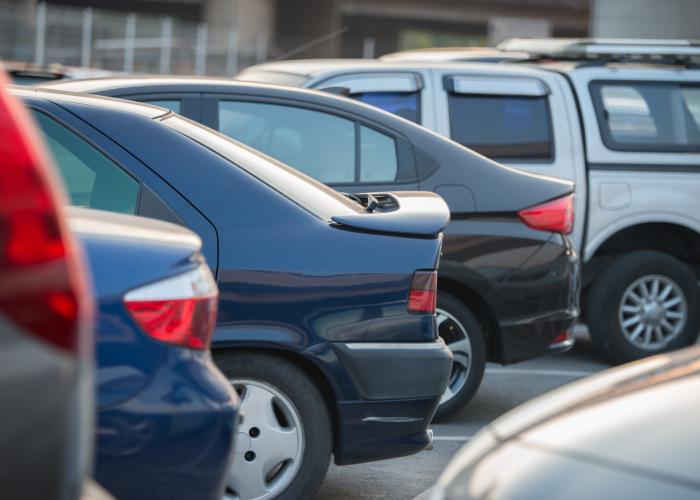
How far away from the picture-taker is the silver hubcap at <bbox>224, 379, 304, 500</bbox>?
4762 millimetres

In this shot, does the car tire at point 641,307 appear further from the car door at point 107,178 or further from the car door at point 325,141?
the car door at point 107,178

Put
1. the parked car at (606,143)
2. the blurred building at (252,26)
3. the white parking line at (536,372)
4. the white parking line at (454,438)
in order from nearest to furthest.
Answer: the white parking line at (454,438) → the parked car at (606,143) → the white parking line at (536,372) → the blurred building at (252,26)

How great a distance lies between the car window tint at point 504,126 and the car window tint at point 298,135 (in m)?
1.78

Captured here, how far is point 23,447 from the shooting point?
2186 millimetres

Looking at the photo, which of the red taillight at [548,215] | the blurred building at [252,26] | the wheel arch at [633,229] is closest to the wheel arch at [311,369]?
the red taillight at [548,215]

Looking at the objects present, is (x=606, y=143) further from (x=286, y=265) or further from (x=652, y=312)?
(x=286, y=265)

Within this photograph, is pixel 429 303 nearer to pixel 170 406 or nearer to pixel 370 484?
pixel 370 484

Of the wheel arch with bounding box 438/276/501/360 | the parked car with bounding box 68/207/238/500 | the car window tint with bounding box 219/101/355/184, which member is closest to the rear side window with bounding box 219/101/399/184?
the car window tint with bounding box 219/101/355/184

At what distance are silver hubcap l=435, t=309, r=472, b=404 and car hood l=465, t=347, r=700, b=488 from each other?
12.2 feet

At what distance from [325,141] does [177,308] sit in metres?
3.47

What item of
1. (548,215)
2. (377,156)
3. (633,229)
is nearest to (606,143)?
(633,229)

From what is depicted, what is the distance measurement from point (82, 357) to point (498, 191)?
4.76 m

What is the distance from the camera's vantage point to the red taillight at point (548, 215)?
692cm

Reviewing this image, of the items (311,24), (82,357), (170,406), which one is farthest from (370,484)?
(311,24)
